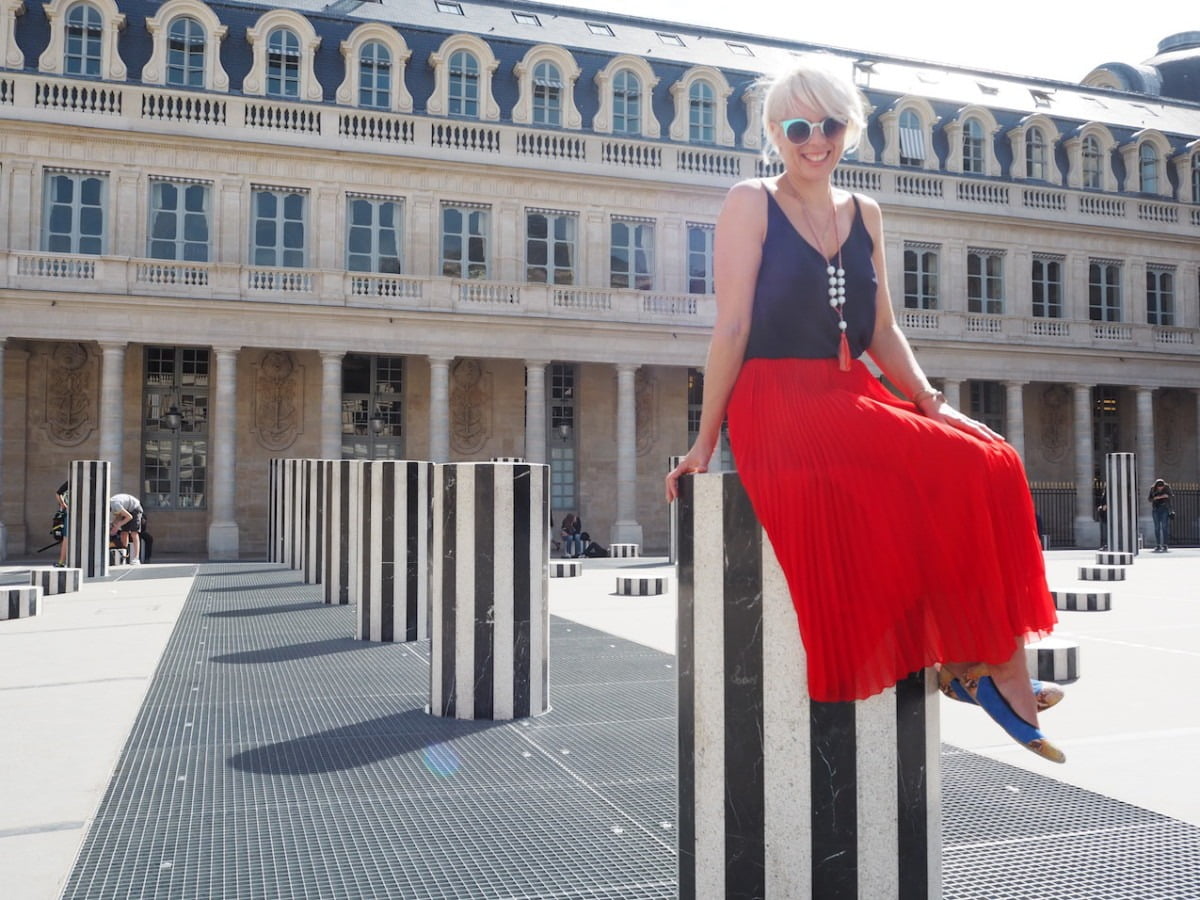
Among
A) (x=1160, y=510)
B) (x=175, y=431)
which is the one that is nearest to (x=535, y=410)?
(x=175, y=431)

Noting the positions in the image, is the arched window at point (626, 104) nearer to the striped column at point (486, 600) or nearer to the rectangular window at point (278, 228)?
the rectangular window at point (278, 228)

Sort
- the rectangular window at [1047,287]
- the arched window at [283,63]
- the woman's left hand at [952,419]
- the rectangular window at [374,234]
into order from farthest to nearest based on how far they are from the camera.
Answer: the rectangular window at [1047,287] → the rectangular window at [374,234] → the arched window at [283,63] → the woman's left hand at [952,419]

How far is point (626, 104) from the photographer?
1325 inches

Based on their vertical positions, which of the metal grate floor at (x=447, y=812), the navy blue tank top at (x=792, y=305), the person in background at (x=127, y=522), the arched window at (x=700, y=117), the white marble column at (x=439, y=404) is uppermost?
the arched window at (x=700, y=117)

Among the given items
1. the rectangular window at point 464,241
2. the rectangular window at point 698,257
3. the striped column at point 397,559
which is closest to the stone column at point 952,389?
the rectangular window at point 698,257

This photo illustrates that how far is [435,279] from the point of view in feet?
101

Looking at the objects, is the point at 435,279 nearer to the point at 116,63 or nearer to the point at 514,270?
the point at 514,270

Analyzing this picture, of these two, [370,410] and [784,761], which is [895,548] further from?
[370,410]

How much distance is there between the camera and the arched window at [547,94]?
3291 cm

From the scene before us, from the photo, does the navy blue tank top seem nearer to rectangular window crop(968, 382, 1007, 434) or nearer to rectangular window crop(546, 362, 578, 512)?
rectangular window crop(546, 362, 578, 512)

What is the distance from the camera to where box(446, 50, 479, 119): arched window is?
32.2 metres

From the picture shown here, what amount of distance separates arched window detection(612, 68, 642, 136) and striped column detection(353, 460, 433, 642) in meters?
25.4

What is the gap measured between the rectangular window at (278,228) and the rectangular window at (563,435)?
27.7 feet

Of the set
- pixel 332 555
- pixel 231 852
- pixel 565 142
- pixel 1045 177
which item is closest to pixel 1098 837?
pixel 231 852
